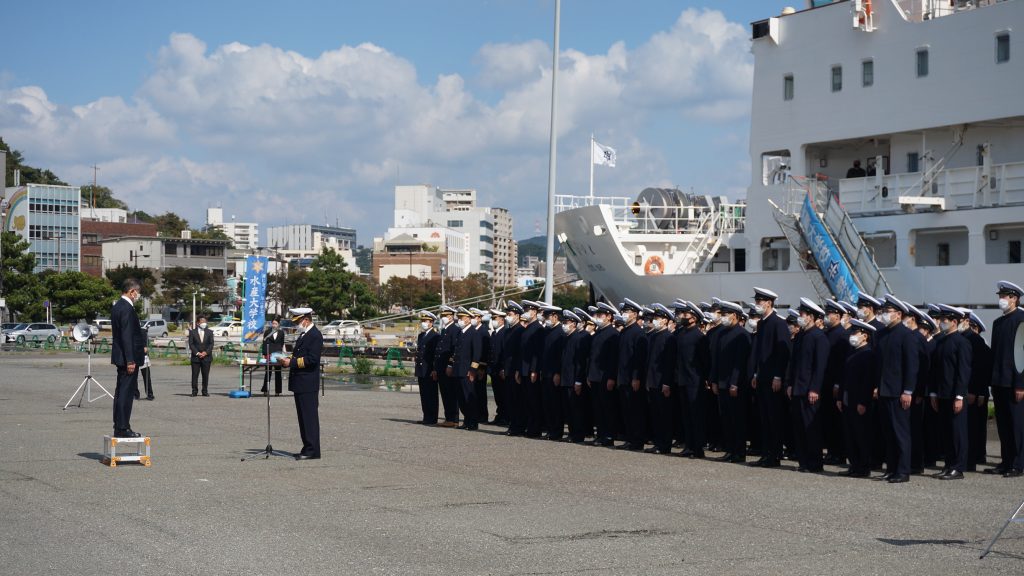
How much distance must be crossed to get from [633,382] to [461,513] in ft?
18.6

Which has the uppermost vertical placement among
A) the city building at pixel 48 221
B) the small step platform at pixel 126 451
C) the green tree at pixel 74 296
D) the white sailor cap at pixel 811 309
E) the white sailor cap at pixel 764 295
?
the city building at pixel 48 221

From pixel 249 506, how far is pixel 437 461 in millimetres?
3493

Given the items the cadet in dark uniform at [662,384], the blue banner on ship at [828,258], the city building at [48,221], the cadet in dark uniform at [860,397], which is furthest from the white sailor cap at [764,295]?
the city building at [48,221]

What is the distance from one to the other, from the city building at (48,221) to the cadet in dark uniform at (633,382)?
88.9 m

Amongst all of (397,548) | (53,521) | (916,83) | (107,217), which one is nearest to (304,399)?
(53,521)

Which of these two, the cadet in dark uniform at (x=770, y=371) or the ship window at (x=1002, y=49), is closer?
the cadet in dark uniform at (x=770, y=371)

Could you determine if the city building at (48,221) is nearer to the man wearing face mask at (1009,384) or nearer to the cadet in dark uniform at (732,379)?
the cadet in dark uniform at (732,379)

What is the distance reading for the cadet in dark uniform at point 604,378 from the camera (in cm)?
1472

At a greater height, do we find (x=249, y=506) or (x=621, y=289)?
(x=621, y=289)

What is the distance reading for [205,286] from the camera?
313ft

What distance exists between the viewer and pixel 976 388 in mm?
12430

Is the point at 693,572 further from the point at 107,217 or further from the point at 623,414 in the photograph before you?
the point at 107,217

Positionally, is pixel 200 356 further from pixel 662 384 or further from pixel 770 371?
pixel 770 371

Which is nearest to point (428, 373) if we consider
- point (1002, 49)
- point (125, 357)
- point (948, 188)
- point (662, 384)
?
point (662, 384)
